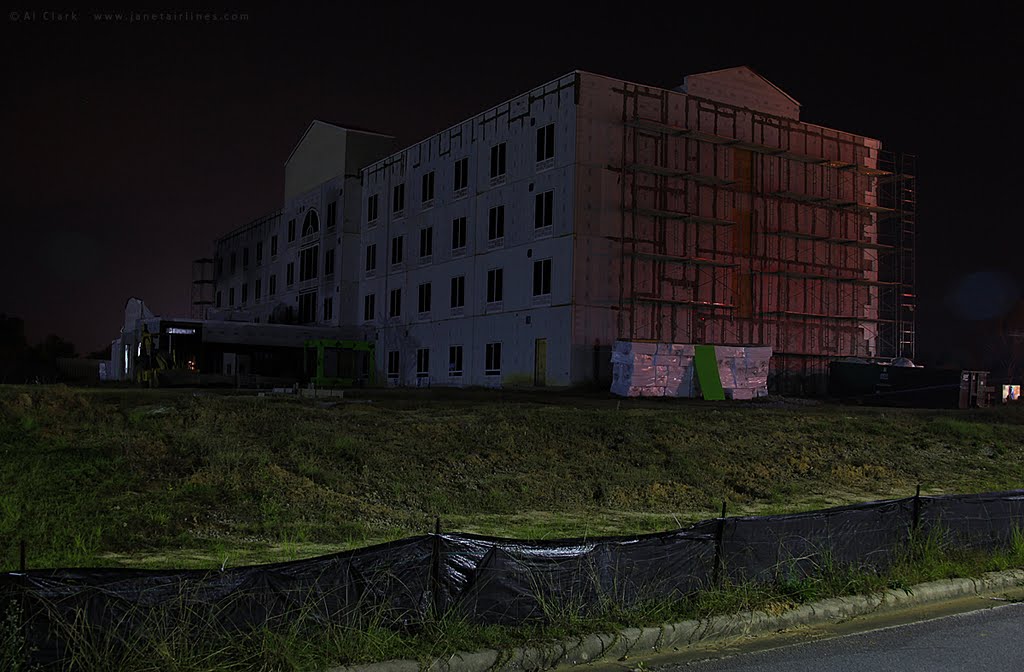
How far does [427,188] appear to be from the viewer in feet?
161

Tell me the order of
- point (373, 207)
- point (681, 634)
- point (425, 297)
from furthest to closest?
point (373, 207) → point (425, 297) → point (681, 634)

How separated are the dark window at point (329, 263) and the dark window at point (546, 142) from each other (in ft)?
72.5

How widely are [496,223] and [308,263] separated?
2285 cm

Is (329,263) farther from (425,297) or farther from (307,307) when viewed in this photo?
(425,297)

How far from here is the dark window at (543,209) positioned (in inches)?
1553

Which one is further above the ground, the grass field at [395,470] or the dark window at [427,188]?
the dark window at [427,188]

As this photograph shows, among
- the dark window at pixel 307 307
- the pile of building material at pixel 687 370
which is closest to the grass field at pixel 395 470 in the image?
the pile of building material at pixel 687 370

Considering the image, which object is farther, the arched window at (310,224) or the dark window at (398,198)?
the arched window at (310,224)

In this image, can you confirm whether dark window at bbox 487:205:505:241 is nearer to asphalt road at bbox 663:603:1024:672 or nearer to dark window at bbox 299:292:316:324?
dark window at bbox 299:292:316:324

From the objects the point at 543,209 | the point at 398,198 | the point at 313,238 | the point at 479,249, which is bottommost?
the point at 479,249

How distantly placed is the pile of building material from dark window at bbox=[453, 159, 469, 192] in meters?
14.0

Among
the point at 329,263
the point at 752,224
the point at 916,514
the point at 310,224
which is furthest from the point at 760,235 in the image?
the point at 916,514

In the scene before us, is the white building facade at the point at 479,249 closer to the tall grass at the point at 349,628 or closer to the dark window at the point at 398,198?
the dark window at the point at 398,198

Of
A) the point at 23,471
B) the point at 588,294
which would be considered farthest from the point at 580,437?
the point at 588,294
